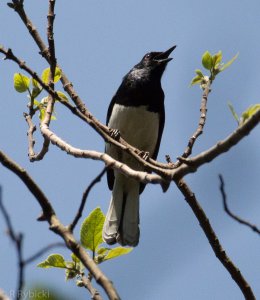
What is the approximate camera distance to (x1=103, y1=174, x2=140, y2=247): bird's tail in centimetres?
478

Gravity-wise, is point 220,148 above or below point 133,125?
below

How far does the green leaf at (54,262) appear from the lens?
313 cm

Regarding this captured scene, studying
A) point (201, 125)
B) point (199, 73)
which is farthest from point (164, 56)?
point (201, 125)

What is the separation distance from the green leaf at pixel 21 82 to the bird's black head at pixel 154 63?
2.59 metres

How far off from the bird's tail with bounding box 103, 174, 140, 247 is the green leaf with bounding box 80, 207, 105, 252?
4.99 feet

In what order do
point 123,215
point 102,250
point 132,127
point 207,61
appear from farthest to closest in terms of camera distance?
point 132,127, point 123,215, point 207,61, point 102,250

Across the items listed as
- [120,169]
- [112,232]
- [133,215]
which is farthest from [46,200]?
[133,215]

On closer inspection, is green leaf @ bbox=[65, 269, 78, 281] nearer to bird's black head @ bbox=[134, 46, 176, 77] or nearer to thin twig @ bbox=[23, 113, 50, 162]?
thin twig @ bbox=[23, 113, 50, 162]

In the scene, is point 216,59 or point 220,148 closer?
point 220,148

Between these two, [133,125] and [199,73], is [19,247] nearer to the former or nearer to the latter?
[199,73]

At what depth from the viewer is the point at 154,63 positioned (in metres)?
6.38

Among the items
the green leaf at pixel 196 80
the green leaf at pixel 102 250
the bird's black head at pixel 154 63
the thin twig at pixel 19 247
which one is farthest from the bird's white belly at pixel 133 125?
the thin twig at pixel 19 247

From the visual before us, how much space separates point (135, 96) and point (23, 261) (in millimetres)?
4320

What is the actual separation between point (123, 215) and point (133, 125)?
2.94ft
